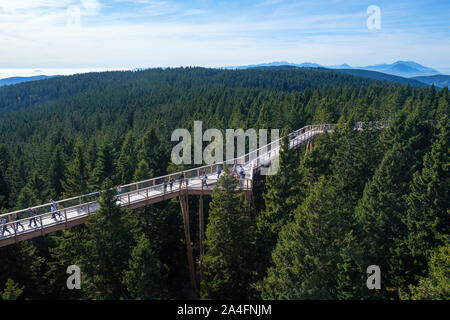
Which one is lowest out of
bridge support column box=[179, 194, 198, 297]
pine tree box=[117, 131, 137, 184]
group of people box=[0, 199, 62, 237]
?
bridge support column box=[179, 194, 198, 297]

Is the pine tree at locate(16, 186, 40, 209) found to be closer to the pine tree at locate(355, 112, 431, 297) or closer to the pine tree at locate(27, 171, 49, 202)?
the pine tree at locate(27, 171, 49, 202)

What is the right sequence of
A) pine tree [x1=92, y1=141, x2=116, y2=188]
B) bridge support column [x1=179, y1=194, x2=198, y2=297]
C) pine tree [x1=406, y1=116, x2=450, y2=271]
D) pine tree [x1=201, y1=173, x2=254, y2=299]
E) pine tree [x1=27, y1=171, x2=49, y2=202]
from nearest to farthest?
pine tree [x1=201, y1=173, x2=254, y2=299], pine tree [x1=406, y1=116, x2=450, y2=271], bridge support column [x1=179, y1=194, x2=198, y2=297], pine tree [x1=27, y1=171, x2=49, y2=202], pine tree [x1=92, y1=141, x2=116, y2=188]

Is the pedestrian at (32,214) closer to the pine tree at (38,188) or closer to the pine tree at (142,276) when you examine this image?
the pine tree at (142,276)

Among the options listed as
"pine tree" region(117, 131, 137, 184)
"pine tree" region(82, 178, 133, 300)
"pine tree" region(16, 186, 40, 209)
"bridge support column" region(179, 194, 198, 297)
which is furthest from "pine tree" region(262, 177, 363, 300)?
"pine tree" region(117, 131, 137, 184)

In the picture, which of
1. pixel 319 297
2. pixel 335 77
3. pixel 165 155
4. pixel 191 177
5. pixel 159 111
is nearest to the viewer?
pixel 319 297

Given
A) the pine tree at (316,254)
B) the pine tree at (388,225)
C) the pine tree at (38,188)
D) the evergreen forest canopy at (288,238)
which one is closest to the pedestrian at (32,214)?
the evergreen forest canopy at (288,238)

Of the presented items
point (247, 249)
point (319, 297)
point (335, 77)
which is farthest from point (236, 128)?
point (335, 77)

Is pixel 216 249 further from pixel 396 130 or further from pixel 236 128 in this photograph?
pixel 236 128

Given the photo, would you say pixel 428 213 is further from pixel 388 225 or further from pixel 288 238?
pixel 288 238
